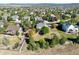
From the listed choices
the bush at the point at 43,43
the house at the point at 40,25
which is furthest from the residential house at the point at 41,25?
the bush at the point at 43,43

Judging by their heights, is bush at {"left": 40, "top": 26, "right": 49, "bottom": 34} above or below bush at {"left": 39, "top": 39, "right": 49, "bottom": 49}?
above

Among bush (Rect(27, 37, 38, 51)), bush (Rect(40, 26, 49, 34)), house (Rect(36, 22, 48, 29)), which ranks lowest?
bush (Rect(27, 37, 38, 51))

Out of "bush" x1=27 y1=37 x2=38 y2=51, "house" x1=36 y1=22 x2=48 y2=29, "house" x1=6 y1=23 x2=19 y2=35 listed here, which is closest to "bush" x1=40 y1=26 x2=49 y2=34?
"house" x1=36 y1=22 x2=48 y2=29

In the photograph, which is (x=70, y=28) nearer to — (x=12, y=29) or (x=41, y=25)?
(x=41, y=25)

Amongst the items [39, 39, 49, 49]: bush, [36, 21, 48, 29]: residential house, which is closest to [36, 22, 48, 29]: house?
[36, 21, 48, 29]: residential house

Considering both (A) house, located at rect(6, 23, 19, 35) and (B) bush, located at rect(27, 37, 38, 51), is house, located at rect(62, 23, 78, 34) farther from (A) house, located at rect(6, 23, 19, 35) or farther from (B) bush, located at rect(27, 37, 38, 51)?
(A) house, located at rect(6, 23, 19, 35)

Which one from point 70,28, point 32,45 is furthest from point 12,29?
point 70,28

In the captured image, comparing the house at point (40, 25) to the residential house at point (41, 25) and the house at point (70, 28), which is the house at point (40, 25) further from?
the house at point (70, 28)

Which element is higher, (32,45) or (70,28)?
(70,28)
